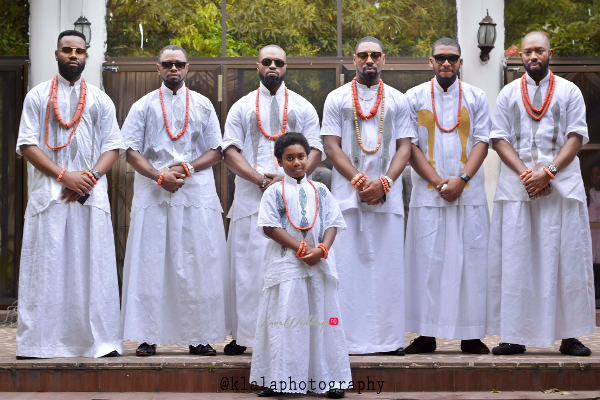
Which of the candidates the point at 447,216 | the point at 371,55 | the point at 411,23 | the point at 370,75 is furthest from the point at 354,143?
the point at 411,23

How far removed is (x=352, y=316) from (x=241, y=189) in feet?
4.09

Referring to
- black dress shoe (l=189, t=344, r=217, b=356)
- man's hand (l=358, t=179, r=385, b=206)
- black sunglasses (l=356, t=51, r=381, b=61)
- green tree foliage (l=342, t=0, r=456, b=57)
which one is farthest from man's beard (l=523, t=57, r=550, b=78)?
black dress shoe (l=189, t=344, r=217, b=356)

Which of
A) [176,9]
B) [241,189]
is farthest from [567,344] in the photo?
[176,9]

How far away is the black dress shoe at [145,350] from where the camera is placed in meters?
5.91

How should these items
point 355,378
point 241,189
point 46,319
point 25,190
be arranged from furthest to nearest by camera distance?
point 25,190
point 241,189
point 46,319
point 355,378

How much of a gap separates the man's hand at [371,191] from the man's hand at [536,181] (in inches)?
40.7

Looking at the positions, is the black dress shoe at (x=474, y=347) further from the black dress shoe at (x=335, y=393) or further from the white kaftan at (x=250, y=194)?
the white kaftan at (x=250, y=194)

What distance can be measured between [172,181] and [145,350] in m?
1.22

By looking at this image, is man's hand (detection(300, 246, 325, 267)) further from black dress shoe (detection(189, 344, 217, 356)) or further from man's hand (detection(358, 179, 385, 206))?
black dress shoe (detection(189, 344, 217, 356))

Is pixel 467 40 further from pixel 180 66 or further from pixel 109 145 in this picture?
pixel 109 145

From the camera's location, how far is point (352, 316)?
239 inches

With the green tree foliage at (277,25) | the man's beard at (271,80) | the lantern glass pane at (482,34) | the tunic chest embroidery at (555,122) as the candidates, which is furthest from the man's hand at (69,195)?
the lantern glass pane at (482,34)

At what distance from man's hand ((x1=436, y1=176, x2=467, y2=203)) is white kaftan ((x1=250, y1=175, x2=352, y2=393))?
1142 mm

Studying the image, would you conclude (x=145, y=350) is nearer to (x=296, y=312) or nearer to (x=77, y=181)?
(x=77, y=181)
